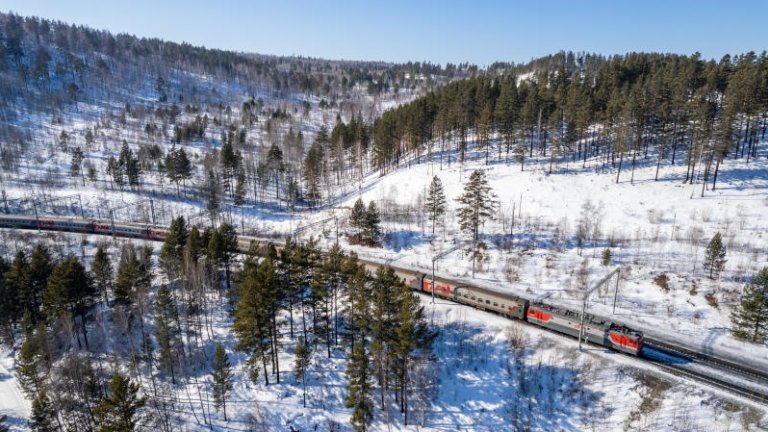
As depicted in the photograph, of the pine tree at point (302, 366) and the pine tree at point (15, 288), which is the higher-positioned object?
the pine tree at point (15, 288)

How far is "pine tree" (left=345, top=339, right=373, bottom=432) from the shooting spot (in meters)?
34.6

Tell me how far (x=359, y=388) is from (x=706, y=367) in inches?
1151

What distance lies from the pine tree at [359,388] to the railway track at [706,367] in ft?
79.9

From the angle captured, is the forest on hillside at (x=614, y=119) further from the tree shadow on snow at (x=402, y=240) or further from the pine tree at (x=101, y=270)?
the pine tree at (x=101, y=270)

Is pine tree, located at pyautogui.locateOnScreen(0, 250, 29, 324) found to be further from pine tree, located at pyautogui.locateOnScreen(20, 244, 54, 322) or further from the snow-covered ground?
the snow-covered ground

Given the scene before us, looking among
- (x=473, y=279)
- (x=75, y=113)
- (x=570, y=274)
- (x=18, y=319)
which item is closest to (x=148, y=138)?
(x=75, y=113)

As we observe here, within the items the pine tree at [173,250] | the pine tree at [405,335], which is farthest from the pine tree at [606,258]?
the pine tree at [173,250]

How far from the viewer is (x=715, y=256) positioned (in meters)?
Answer: 47.2

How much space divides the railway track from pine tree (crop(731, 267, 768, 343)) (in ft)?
14.4

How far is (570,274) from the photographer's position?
53156mm

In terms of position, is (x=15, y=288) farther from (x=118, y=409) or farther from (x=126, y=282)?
(x=118, y=409)

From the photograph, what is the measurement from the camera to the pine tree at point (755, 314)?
1465 inches

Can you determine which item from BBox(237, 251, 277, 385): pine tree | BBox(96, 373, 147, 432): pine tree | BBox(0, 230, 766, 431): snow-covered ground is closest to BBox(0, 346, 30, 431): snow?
BBox(0, 230, 766, 431): snow-covered ground

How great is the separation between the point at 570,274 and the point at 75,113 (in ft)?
602
